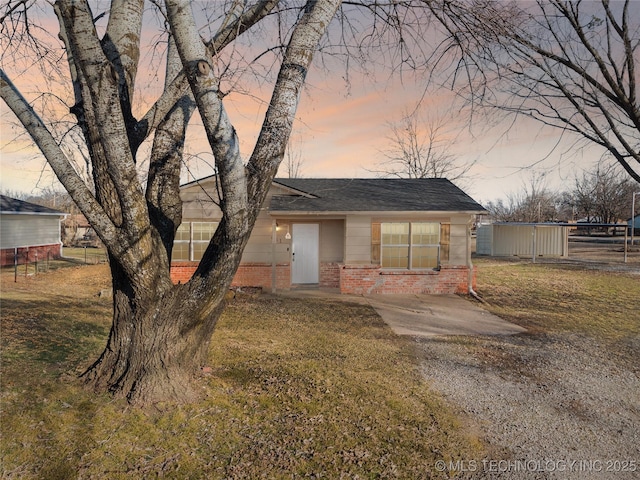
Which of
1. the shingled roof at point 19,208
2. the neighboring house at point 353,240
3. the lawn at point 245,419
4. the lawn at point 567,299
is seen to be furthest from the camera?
the shingled roof at point 19,208

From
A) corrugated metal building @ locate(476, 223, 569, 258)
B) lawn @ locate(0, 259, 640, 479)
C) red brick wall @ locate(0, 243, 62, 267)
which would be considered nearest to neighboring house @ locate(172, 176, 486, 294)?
lawn @ locate(0, 259, 640, 479)

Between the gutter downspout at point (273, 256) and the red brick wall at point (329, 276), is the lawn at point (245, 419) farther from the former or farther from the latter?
the red brick wall at point (329, 276)

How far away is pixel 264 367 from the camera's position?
4.97 metres

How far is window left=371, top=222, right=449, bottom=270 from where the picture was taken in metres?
11.3

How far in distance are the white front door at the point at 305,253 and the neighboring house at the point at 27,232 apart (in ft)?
41.2

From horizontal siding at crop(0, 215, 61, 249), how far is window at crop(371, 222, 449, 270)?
17.8m

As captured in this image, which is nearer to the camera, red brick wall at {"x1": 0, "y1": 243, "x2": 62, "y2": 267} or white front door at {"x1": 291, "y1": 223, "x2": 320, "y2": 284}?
white front door at {"x1": 291, "y1": 223, "x2": 320, "y2": 284}

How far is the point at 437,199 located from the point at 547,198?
48.0 metres

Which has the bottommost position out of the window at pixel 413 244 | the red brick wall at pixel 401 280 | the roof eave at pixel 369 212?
the red brick wall at pixel 401 280

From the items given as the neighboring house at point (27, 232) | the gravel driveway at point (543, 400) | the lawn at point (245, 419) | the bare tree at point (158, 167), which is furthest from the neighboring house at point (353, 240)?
the neighboring house at point (27, 232)

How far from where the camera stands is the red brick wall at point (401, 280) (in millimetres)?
11008

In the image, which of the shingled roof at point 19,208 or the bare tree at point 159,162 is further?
the shingled roof at point 19,208

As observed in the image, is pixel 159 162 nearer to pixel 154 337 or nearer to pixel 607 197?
pixel 154 337

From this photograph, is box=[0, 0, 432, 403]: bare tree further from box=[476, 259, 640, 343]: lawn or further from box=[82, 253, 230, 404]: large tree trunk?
box=[476, 259, 640, 343]: lawn
